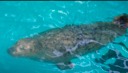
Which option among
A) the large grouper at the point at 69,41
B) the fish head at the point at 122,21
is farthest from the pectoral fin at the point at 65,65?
the fish head at the point at 122,21

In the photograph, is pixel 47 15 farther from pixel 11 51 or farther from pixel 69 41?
pixel 11 51

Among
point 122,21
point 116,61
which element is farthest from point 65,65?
point 122,21

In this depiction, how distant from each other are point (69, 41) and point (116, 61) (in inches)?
114

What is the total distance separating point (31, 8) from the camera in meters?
8.32

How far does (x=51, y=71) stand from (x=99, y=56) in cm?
300

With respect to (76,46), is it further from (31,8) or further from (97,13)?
(31,8)

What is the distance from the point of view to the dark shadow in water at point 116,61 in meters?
10.7

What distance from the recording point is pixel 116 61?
1124 cm

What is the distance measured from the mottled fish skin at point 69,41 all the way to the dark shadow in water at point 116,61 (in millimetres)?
839

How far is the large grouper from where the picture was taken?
366 inches

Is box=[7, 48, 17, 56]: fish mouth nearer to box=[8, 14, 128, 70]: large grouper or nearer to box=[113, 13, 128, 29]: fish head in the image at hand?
box=[8, 14, 128, 70]: large grouper

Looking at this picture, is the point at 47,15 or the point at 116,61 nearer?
the point at 47,15

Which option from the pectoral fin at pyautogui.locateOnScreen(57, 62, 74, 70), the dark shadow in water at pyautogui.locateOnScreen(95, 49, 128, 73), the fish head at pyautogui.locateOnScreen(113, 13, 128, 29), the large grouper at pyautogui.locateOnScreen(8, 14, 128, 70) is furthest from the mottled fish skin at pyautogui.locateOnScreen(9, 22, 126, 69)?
the dark shadow in water at pyautogui.locateOnScreen(95, 49, 128, 73)

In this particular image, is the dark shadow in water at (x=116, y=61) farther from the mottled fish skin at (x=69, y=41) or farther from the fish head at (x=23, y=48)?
the fish head at (x=23, y=48)
